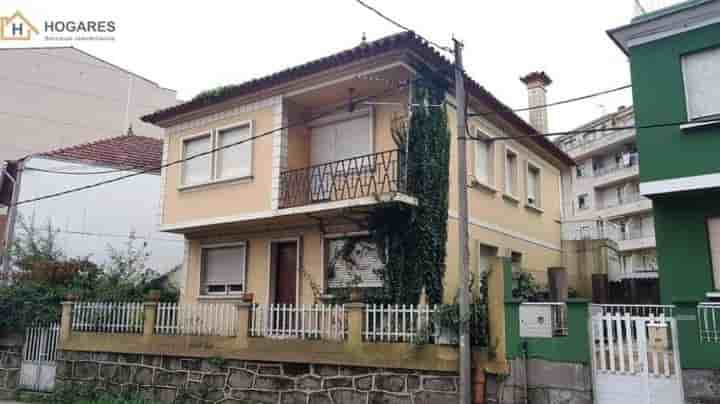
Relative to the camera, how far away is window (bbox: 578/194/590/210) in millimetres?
46281

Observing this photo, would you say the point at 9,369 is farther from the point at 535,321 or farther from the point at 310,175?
the point at 535,321

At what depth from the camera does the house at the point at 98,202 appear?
17.1 meters

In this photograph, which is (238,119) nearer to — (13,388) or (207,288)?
(207,288)

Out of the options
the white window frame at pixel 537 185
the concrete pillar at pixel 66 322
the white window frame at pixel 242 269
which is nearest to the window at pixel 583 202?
the white window frame at pixel 537 185

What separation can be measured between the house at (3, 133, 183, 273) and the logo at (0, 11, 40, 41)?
390cm

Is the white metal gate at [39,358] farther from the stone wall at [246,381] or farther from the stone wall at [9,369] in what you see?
the stone wall at [246,381]

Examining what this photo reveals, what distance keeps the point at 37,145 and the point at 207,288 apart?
13022mm

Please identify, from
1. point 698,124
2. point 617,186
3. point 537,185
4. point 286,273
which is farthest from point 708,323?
point 617,186

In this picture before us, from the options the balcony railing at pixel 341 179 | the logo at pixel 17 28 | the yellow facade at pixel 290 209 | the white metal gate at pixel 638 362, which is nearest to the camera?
the white metal gate at pixel 638 362

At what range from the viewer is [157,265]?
1906cm

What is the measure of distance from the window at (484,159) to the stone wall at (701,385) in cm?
644

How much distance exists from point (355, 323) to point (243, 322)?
233cm

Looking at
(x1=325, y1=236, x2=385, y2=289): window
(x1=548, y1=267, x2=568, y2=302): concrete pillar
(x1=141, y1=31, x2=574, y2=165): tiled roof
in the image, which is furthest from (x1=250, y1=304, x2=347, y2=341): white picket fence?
(x1=548, y1=267, x2=568, y2=302): concrete pillar

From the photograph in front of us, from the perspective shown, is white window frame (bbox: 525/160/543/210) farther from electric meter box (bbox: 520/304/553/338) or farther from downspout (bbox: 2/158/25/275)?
downspout (bbox: 2/158/25/275)
